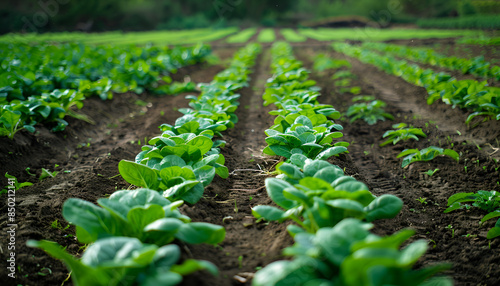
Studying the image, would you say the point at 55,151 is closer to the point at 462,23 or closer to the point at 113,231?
the point at 113,231

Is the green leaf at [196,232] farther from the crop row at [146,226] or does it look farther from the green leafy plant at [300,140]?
the green leafy plant at [300,140]

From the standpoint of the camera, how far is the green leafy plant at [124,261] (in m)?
1.20

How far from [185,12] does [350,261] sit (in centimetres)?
5716

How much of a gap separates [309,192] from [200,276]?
2.12 feet

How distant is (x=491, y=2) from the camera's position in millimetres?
26562

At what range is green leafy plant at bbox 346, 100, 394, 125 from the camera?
4.88 metres

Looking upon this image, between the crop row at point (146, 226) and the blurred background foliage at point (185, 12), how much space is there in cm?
3304

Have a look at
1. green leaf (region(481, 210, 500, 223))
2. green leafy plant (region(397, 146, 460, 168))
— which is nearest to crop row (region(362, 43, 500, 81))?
green leafy plant (region(397, 146, 460, 168))

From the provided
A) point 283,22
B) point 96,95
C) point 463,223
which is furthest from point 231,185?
point 283,22

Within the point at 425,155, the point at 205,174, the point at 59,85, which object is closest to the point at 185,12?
the point at 59,85

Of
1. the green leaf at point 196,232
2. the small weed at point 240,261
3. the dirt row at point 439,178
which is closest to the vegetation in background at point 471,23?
the dirt row at point 439,178

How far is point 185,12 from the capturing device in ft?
173

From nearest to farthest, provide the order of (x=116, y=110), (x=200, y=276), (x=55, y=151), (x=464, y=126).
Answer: (x=200, y=276), (x=55, y=151), (x=464, y=126), (x=116, y=110)

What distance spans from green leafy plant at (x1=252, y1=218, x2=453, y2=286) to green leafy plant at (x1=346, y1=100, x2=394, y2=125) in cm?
383
